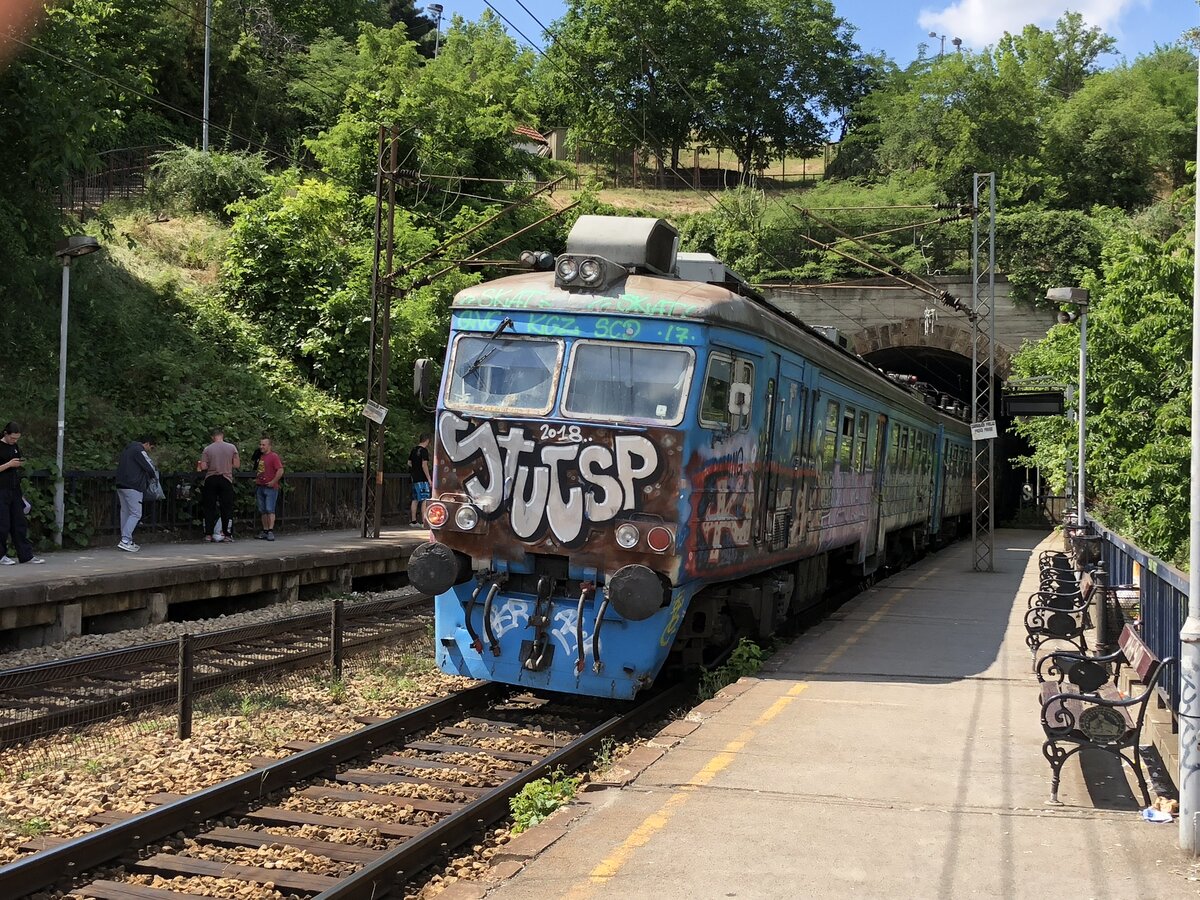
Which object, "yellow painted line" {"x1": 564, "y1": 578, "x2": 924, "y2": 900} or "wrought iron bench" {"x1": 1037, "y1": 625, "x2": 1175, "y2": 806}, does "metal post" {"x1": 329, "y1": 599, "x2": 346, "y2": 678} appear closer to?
"yellow painted line" {"x1": 564, "y1": 578, "x2": 924, "y2": 900}

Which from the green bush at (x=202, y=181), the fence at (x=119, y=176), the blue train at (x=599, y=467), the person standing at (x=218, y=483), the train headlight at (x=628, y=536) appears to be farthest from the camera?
the fence at (x=119, y=176)

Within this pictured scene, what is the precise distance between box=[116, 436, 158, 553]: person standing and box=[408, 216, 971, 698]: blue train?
26.8 feet

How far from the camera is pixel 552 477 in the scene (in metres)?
9.48

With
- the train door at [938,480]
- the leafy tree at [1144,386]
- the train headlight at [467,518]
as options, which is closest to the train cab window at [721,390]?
the train headlight at [467,518]

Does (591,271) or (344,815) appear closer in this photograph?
(344,815)

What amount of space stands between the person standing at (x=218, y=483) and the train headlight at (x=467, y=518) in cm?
1058

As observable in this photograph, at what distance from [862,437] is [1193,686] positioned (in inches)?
388

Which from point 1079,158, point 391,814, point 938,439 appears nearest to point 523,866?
point 391,814

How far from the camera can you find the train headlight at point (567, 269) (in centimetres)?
988

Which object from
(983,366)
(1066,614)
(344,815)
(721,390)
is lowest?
(344,815)

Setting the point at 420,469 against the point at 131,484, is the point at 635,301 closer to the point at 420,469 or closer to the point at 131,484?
the point at 131,484

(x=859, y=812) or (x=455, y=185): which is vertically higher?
(x=455, y=185)

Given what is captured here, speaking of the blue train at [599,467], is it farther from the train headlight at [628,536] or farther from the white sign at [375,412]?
the white sign at [375,412]

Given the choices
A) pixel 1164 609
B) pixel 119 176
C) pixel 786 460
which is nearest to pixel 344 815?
pixel 1164 609
